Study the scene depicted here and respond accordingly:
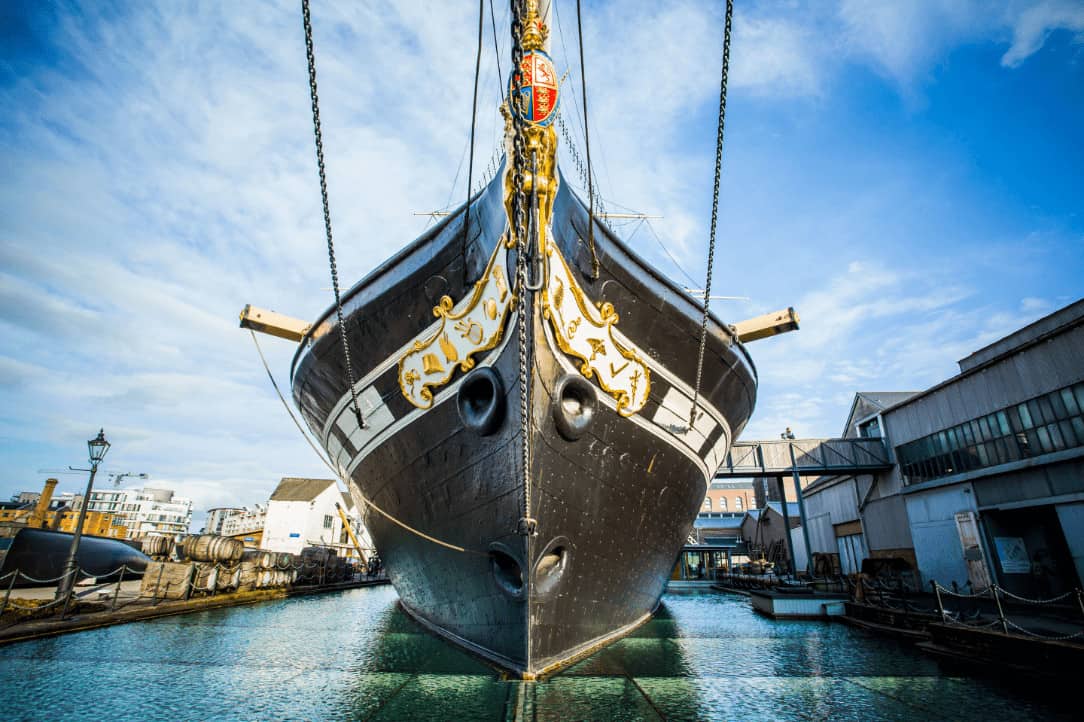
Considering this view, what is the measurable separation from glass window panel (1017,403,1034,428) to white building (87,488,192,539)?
116688mm

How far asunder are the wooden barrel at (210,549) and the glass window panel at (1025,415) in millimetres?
19251

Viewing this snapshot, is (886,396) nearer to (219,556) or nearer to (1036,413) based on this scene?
(1036,413)

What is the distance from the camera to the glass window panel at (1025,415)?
11.1 metres

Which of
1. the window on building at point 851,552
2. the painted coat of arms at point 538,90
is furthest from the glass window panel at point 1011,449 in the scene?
the painted coat of arms at point 538,90

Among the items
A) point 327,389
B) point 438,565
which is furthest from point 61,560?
point 438,565

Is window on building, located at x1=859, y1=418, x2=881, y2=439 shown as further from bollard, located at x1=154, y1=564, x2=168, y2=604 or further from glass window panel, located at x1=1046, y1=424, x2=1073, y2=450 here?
bollard, located at x1=154, y1=564, x2=168, y2=604

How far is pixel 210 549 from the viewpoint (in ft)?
39.3

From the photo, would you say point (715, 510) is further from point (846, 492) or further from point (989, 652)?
point (989, 652)

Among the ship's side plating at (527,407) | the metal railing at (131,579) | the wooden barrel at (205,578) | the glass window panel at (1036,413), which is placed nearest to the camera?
the ship's side plating at (527,407)

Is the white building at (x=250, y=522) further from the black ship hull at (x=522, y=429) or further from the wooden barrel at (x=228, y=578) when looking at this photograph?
the black ship hull at (x=522, y=429)

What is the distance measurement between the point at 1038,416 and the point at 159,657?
648 inches

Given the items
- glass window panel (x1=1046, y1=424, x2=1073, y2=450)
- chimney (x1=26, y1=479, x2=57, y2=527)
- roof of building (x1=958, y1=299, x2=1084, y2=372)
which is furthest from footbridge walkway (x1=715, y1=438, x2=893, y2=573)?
chimney (x1=26, y1=479, x2=57, y2=527)

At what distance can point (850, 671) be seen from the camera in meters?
5.11

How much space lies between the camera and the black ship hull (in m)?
4.50
